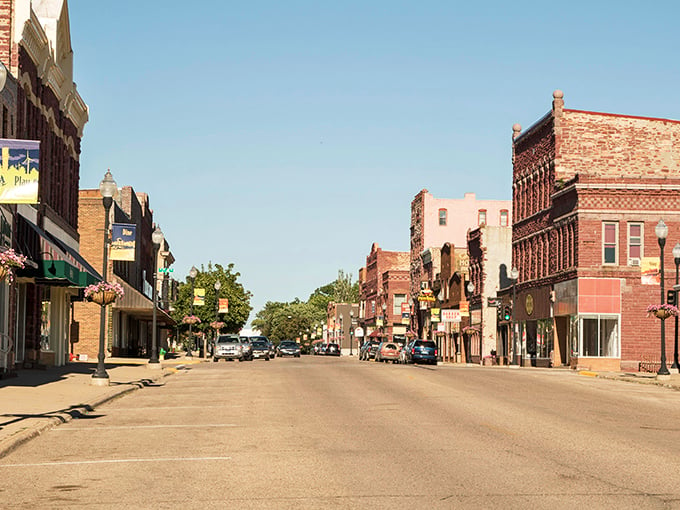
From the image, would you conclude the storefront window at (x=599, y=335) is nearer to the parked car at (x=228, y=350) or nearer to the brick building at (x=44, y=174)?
the parked car at (x=228, y=350)

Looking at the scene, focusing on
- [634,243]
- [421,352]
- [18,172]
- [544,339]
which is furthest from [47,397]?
[544,339]

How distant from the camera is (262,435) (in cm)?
1628

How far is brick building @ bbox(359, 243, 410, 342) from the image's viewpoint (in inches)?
5000

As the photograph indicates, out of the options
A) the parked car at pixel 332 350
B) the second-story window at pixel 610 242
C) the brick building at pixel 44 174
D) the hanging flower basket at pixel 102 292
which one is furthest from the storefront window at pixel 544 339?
the parked car at pixel 332 350

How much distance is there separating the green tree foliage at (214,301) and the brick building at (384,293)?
62.5 ft

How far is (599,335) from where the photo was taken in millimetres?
58875

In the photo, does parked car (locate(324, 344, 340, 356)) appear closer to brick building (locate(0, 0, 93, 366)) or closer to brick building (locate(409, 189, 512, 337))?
brick building (locate(409, 189, 512, 337))

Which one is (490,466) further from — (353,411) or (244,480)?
(353,411)

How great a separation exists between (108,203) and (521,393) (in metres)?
12.9

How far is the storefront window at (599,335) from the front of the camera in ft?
193

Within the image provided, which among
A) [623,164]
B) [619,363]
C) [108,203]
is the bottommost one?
[619,363]

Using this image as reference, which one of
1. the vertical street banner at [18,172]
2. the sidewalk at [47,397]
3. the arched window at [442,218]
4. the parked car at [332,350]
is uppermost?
the arched window at [442,218]

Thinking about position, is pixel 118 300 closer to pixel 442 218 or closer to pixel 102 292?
pixel 102 292

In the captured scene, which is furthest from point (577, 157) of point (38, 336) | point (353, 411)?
point (353, 411)
